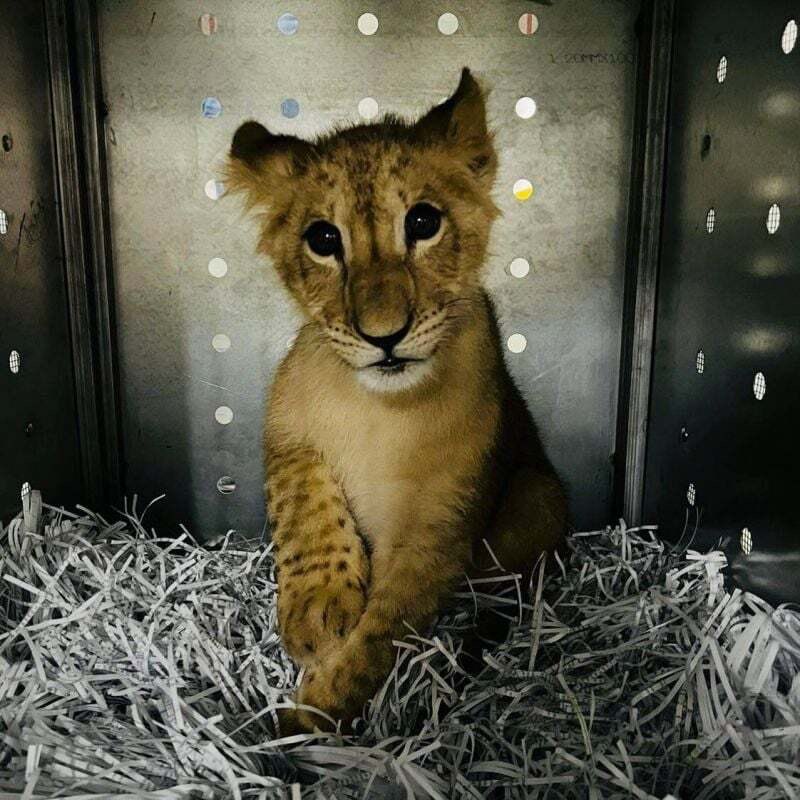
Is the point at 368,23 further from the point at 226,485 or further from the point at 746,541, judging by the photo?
the point at 746,541

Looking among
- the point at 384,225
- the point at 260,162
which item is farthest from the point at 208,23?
the point at 384,225

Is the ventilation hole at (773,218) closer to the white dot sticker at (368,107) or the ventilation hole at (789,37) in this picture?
the ventilation hole at (789,37)

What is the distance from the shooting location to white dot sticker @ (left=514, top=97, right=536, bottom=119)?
49.0 inches

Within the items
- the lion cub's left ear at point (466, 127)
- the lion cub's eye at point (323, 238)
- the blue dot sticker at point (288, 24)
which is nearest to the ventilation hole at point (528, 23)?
the lion cub's left ear at point (466, 127)

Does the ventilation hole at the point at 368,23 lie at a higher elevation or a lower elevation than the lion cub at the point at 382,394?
higher

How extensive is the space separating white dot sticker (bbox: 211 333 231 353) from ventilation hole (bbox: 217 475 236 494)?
0.22 metres

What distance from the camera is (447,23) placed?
1.22 meters

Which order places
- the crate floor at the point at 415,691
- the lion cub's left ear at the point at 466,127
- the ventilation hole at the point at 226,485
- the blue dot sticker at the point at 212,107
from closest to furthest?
the crate floor at the point at 415,691 → the lion cub's left ear at the point at 466,127 → the blue dot sticker at the point at 212,107 → the ventilation hole at the point at 226,485

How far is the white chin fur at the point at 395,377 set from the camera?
1.08 meters

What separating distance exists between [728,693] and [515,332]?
2.11 ft

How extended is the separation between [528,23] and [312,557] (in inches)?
34.3

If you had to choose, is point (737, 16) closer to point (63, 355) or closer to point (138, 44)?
point (138, 44)

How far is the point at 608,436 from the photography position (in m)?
1.36

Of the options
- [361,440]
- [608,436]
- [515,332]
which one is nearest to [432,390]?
[361,440]
